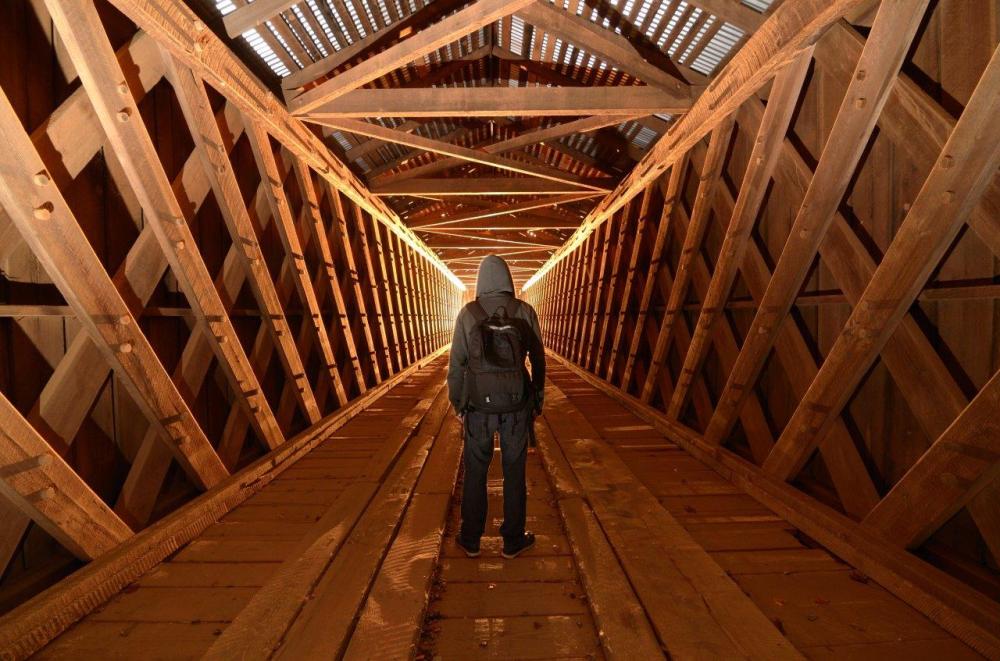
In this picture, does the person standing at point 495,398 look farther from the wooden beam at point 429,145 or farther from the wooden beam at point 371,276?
the wooden beam at point 371,276

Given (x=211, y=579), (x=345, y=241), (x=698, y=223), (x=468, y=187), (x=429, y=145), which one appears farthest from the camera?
(x=468, y=187)

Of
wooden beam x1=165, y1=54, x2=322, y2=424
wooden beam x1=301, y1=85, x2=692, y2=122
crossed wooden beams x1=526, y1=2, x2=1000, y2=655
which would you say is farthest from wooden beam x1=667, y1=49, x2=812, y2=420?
Answer: wooden beam x1=165, y1=54, x2=322, y2=424

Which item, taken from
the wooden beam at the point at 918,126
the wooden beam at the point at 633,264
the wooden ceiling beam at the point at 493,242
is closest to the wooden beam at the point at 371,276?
the wooden beam at the point at 633,264

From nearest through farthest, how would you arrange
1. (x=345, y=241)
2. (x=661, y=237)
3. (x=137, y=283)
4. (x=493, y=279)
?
(x=493, y=279)
(x=137, y=283)
(x=661, y=237)
(x=345, y=241)

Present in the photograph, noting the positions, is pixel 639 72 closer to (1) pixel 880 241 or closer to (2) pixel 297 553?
(1) pixel 880 241

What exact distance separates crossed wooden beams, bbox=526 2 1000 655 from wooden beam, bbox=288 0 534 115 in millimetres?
1902

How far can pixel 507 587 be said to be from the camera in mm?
2750

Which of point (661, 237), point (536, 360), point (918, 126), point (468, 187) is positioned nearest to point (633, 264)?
point (661, 237)

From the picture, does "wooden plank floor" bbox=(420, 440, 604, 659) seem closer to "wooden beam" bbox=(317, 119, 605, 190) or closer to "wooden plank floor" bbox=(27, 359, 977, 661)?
"wooden plank floor" bbox=(27, 359, 977, 661)

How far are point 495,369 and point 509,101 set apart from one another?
11.2 ft

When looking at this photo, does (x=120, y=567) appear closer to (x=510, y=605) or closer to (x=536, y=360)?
Result: (x=510, y=605)

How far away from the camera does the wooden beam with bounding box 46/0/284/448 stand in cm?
280

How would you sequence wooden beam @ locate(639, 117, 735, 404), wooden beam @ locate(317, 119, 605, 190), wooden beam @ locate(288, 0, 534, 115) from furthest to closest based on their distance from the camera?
wooden beam @ locate(317, 119, 605, 190) → wooden beam @ locate(639, 117, 735, 404) → wooden beam @ locate(288, 0, 534, 115)

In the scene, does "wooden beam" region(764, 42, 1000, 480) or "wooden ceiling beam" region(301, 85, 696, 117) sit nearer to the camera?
"wooden beam" region(764, 42, 1000, 480)
